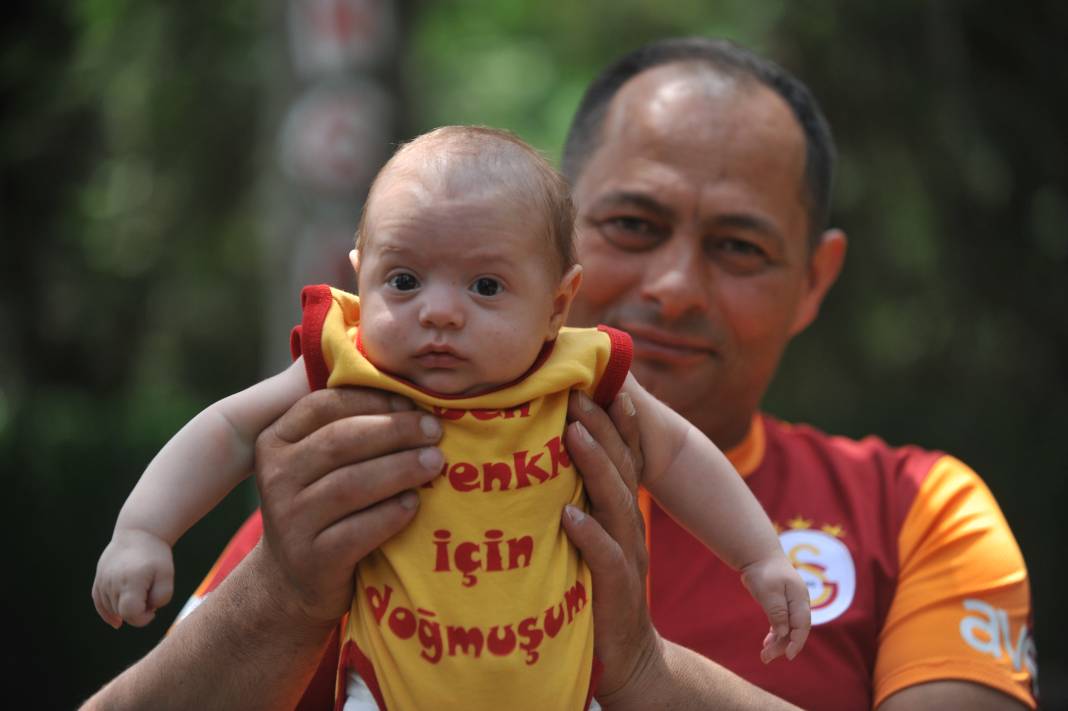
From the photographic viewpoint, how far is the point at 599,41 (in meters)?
10.7

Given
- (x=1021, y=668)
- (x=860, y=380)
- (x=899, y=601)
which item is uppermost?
(x=860, y=380)

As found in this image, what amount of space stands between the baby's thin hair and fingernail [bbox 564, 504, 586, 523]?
0.42m

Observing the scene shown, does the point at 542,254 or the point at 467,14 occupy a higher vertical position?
the point at 467,14

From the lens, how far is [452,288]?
83.4 inches

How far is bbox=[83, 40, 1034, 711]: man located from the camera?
2.26 metres

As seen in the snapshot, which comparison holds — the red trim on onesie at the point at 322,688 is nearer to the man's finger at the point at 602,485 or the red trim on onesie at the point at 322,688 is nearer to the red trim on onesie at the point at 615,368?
the man's finger at the point at 602,485

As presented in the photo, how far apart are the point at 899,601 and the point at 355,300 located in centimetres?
144

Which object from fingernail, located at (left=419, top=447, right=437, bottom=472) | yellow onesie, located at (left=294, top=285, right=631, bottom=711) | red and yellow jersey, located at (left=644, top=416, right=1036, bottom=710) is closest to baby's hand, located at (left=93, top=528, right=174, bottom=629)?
yellow onesie, located at (left=294, top=285, right=631, bottom=711)

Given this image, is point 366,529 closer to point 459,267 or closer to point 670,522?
point 459,267

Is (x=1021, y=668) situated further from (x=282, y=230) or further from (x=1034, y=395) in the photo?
(x=1034, y=395)

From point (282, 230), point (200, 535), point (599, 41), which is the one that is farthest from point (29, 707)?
point (599, 41)

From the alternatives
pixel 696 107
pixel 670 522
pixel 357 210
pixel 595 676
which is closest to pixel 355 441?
pixel 595 676

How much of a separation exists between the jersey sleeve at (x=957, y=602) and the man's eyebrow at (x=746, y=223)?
2.38 ft

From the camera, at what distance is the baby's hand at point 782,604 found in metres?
2.30
